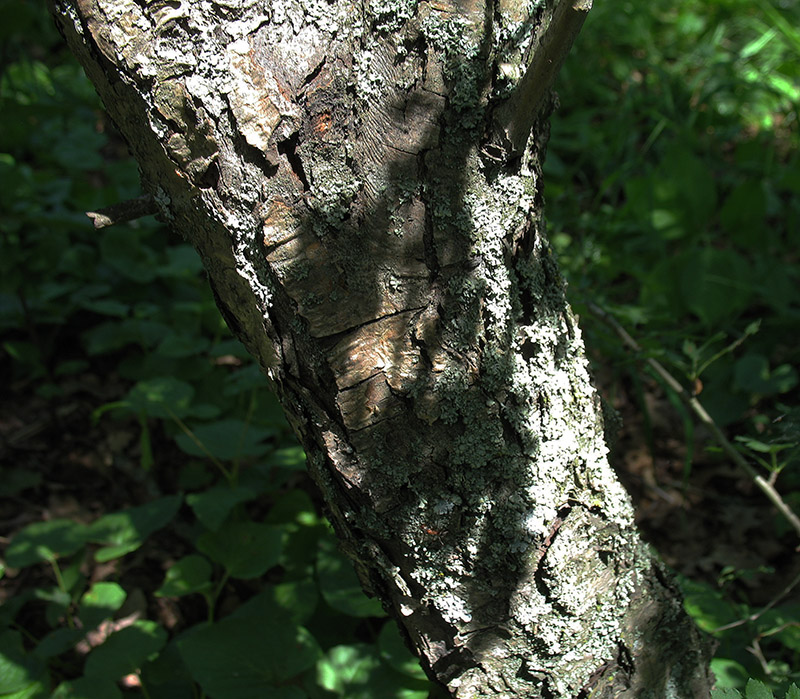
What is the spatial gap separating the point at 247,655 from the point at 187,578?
297 millimetres

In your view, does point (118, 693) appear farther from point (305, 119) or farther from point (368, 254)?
point (305, 119)

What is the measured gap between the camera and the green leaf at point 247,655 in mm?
1401

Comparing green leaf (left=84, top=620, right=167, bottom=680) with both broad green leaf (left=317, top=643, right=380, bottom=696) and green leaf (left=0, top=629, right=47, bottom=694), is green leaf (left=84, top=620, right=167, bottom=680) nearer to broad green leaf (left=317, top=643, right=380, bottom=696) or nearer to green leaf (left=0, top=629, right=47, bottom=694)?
green leaf (left=0, top=629, right=47, bottom=694)

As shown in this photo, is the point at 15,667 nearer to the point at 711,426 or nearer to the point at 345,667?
the point at 345,667

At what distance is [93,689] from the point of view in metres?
1.42

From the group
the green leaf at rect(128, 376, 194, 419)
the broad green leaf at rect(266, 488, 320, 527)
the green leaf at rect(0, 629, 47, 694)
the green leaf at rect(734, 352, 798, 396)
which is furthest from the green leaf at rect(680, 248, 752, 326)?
the green leaf at rect(0, 629, 47, 694)

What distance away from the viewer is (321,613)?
1.74m

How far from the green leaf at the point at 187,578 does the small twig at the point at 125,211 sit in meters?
1.06

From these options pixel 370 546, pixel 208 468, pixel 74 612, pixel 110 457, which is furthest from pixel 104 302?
pixel 370 546

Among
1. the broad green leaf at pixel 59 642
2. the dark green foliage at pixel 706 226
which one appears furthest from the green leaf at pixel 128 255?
the dark green foliage at pixel 706 226

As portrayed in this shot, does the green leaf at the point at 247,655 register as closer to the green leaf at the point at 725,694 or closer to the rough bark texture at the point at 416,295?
the rough bark texture at the point at 416,295

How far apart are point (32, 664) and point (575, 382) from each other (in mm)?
1441

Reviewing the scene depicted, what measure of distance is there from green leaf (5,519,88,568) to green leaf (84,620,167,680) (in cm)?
35

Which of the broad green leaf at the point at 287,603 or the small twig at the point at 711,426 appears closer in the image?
the small twig at the point at 711,426
